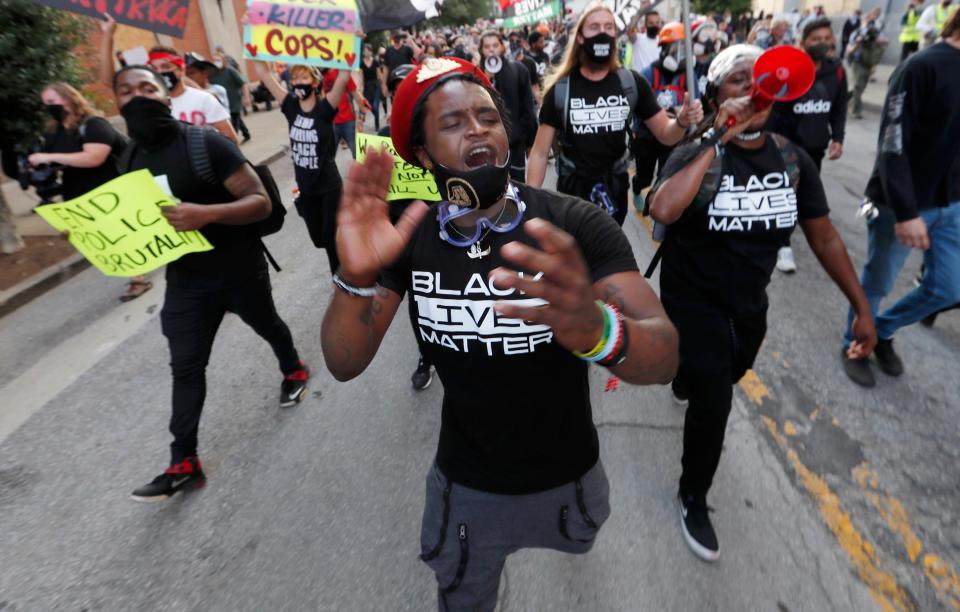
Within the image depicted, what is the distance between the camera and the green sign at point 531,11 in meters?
9.06

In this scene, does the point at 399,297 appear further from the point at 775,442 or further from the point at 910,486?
the point at 910,486

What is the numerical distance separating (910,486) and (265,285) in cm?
353

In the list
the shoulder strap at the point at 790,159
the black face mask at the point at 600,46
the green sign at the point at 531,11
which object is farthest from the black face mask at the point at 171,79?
the green sign at the point at 531,11

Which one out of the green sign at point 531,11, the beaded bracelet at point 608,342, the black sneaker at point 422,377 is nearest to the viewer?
the beaded bracelet at point 608,342

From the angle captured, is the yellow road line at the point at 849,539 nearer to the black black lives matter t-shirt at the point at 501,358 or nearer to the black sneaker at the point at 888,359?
the black sneaker at the point at 888,359

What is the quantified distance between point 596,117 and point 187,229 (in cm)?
249

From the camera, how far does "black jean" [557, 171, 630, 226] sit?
376cm

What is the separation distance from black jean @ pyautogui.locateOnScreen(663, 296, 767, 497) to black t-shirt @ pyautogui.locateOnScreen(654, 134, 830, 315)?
0.20ft

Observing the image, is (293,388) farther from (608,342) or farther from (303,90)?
(608,342)

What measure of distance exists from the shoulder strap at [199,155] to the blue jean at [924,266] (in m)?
3.60

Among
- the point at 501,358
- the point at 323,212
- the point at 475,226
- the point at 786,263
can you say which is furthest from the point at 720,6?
the point at 501,358

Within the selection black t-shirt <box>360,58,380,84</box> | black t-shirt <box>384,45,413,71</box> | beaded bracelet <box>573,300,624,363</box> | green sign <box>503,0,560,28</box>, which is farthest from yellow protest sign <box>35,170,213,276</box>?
black t-shirt <box>360,58,380,84</box>

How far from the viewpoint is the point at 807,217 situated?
2.31 meters

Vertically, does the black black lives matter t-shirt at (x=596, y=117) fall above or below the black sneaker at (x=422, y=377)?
above
